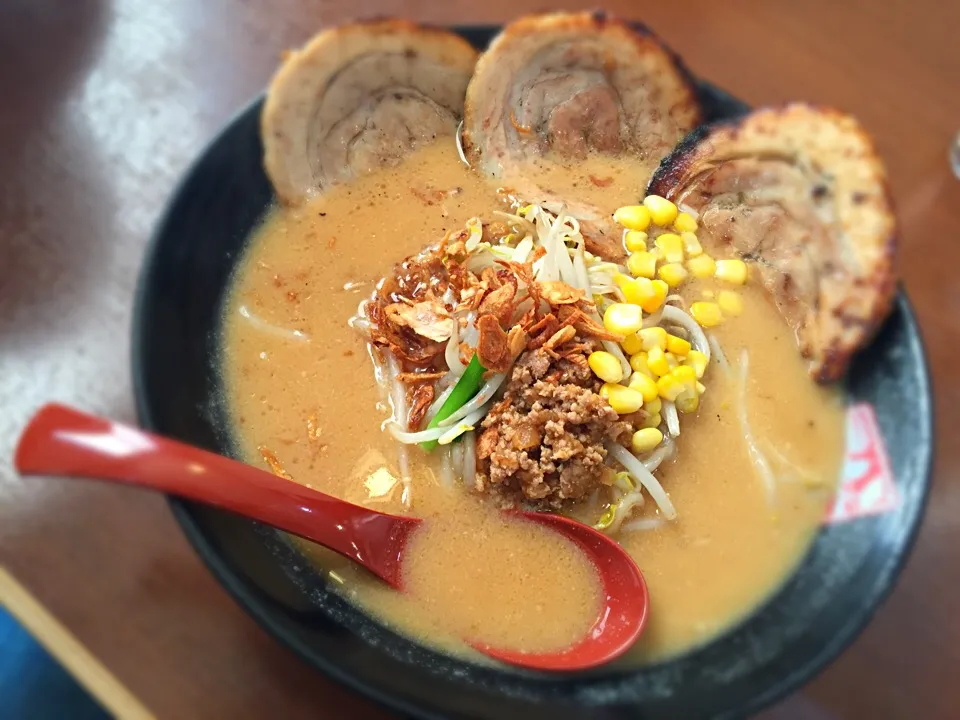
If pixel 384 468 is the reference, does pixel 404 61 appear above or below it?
above

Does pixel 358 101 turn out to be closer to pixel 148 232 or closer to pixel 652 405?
pixel 148 232

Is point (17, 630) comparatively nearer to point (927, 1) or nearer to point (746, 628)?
point (746, 628)

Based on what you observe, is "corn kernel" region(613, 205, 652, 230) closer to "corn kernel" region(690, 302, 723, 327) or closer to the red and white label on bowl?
"corn kernel" region(690, 302, 723, 327)

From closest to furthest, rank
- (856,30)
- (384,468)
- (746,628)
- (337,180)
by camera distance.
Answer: (746,628) → (384,468) → (337,180) → (856,30)

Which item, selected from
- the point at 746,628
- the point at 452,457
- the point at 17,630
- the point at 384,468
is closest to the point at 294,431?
the point at 384,468

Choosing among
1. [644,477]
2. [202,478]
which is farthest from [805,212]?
[202,478]

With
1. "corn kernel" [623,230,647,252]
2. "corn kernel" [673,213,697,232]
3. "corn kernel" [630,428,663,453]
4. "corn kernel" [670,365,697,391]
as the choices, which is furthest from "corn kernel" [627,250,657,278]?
"corn kernel" [630,428,663,453]

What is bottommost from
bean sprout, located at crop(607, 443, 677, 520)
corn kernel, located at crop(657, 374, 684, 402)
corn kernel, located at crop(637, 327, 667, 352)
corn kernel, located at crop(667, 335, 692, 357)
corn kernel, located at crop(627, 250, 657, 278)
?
bean sprout, located at crop(607, 443, 677, 520)
